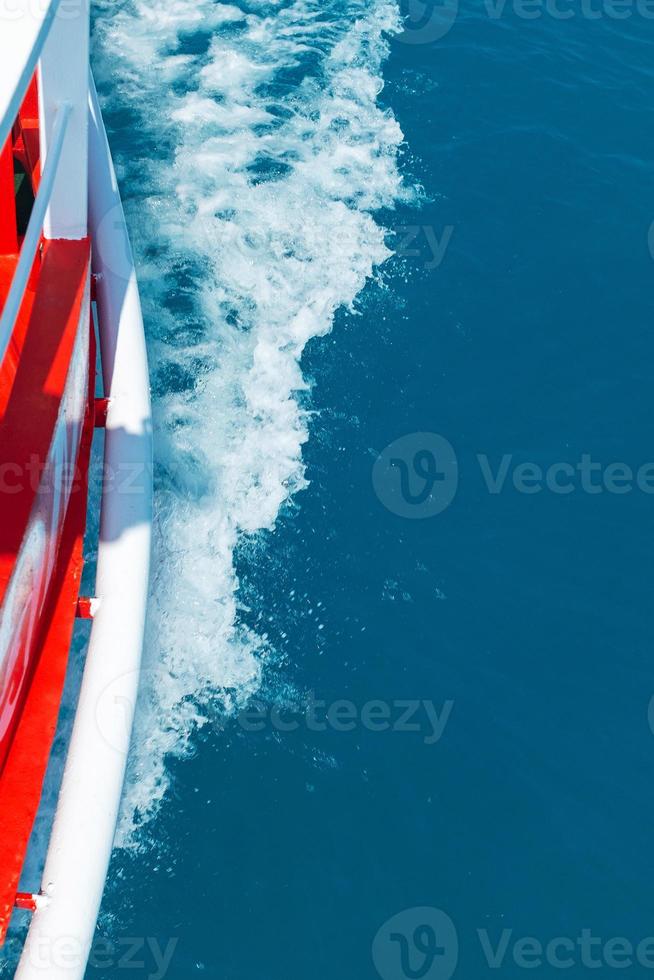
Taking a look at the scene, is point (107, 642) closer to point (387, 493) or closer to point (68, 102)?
point (387, 493)

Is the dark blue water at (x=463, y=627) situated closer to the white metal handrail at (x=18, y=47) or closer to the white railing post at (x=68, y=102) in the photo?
the white railing post at (x=68, y=102)

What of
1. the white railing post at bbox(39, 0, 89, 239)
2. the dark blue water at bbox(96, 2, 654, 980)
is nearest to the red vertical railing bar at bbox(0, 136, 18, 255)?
the white railing post at bbox(39, 0, 89, 239)

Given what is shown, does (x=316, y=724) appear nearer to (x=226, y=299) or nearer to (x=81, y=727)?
(x=81, y=727)

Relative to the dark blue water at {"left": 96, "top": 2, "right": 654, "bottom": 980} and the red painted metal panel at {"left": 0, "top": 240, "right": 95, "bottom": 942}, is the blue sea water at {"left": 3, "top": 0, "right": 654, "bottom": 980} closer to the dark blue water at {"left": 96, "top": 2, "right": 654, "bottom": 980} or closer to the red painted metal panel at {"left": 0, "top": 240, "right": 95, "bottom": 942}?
the dark blue water at {"left": 96, "top": 2, "right": 654, "bottom": 980}

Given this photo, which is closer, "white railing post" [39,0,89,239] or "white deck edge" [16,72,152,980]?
"white deck edge" [16,72,152,980]

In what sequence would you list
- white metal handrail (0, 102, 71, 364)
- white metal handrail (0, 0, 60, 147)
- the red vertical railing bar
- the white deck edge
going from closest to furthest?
white metal handrail (0, 0, 60, 147) → white metal handrail (0, 102, 71, 364) → the white deck edge → the red vertical railing bar
